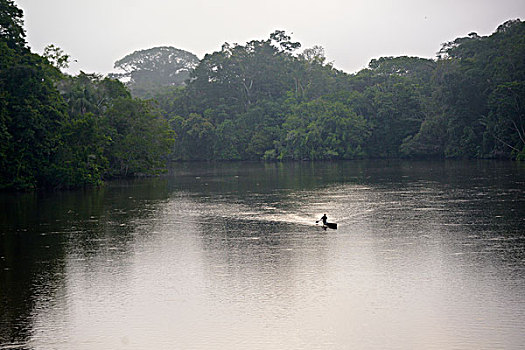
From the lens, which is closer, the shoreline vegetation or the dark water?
the dark water

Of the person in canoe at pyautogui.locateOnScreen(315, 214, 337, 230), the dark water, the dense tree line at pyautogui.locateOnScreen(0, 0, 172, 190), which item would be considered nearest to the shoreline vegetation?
the dense tree line at pyautogui.locateOnScreen(0, 0, 172, 190)

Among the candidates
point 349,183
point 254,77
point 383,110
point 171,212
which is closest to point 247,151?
point 254,77

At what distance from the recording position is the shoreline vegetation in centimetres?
4006

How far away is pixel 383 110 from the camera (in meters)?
83.6

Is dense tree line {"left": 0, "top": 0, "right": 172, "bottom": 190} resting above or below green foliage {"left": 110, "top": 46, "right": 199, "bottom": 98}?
below

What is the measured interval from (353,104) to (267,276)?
74447 mm

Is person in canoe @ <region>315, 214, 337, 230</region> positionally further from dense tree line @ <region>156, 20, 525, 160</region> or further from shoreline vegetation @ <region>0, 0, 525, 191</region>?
dense tree line @ <region>156, 20, 525, 160</region>

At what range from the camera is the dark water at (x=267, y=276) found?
36.5 feet

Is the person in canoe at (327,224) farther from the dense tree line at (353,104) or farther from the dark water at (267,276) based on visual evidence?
the dense tree line at (353,104)

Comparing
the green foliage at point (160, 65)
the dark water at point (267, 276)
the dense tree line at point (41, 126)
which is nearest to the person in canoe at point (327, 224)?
the dark water at point (267, 276)

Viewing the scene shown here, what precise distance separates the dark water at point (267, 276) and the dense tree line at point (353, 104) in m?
40.6

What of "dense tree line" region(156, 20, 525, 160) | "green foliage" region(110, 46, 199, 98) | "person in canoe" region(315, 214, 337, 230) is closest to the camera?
"person in canoe" region(315, 214, 337, 230)

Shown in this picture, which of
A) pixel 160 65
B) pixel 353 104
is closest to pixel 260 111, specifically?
pixel 353 104

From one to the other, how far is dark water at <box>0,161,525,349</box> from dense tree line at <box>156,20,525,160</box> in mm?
40609
